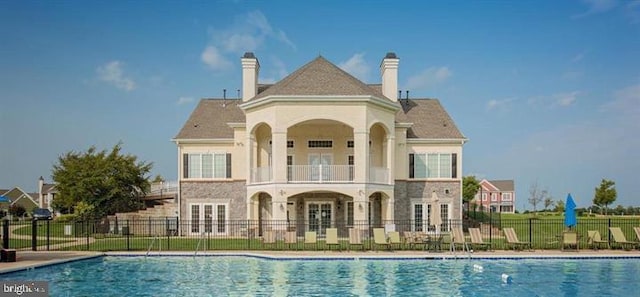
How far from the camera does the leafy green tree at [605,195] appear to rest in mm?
64188

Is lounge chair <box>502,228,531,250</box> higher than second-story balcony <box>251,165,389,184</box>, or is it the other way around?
second-story balcony <box>251,165,389,184</box>

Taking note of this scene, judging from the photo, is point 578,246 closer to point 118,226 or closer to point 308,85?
point 308,85

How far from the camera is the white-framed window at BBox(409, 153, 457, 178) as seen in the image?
113ft

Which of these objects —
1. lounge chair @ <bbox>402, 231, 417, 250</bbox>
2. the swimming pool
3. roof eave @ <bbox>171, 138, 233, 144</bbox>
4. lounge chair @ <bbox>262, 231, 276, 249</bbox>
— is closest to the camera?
the swimming pool

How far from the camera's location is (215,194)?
34188mm

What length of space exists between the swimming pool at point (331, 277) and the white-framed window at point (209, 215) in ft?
36.9

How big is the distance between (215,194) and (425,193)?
12.4m

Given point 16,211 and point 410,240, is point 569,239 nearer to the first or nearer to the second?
point 410,240

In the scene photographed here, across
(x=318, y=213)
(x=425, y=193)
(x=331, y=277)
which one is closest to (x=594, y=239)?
(x=425, y=193)

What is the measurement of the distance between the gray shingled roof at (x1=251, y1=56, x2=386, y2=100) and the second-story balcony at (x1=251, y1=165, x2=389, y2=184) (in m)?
3.91

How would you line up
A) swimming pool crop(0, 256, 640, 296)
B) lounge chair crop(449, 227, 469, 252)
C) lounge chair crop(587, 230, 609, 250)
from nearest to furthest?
swimming pool crop(0, 256, 640, 296)
lounge chair crop(449, 227, 469, 252)
lounge chair crop(587, 230, 609, 250)

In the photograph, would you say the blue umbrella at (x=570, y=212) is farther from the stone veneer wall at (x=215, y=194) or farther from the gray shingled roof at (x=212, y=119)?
the gray shingled roof at (x=212, y=119)

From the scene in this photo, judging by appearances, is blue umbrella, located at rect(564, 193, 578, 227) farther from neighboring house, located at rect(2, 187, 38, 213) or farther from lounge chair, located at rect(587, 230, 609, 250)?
neighboring house, located at rect(2, 187, 38, 213)

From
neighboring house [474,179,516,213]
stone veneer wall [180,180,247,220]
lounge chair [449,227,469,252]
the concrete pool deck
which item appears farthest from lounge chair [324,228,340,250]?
neighboring house [474,179,516,213]
